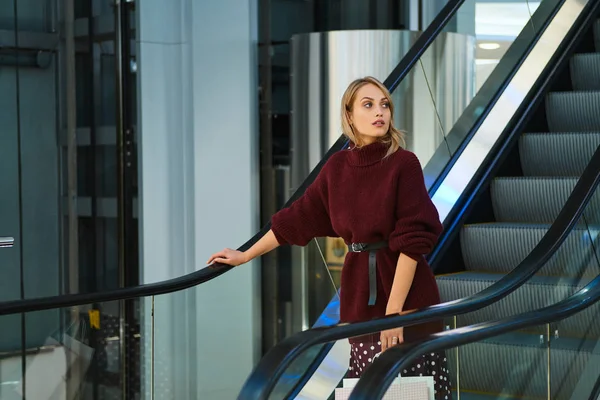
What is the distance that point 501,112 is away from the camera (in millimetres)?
6941

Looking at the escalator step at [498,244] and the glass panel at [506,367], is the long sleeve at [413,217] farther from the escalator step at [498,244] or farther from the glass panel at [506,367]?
the escalator step at [498,244]

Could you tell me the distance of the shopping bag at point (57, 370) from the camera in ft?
14.6

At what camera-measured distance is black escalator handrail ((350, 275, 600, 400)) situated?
276 cm

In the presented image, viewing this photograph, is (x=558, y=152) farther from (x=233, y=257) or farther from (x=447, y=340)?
(x=447, y=340)

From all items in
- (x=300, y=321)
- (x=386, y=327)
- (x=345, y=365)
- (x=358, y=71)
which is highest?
(x=358, y=71)

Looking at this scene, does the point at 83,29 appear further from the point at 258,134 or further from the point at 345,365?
the point at 345,365

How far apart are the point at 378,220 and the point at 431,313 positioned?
454 millimetres

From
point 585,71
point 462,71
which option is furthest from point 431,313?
point 462,71

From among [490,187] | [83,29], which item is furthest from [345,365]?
[83,29]

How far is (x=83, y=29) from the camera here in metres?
7.74

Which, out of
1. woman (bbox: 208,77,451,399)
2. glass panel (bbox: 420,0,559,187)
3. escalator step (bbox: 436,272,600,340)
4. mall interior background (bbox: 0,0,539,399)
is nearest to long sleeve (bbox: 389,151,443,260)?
woman (bbox: 208,77,451,399)

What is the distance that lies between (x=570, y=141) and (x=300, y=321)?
326 centimetres

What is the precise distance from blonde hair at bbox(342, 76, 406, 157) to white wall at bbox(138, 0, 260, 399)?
3.84 meters

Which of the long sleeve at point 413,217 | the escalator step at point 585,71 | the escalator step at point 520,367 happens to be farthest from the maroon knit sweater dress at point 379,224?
the escalator step at point 585,71
